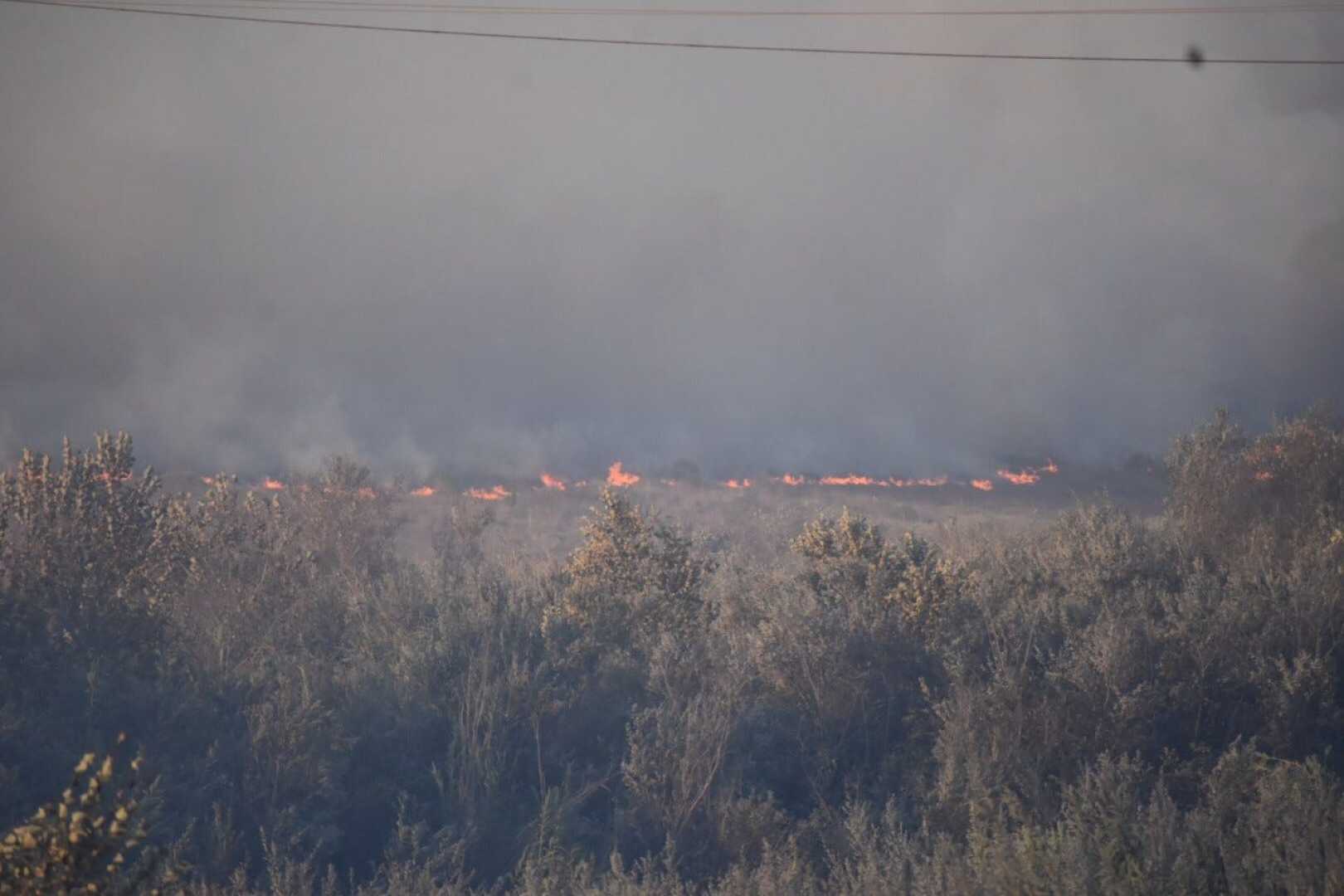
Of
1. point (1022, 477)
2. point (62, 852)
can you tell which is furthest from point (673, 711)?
point (1022, 477)

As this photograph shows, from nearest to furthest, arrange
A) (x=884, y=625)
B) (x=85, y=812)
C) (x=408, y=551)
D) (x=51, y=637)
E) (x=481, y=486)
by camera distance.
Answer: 1. (x=85, y=812)
2. (x=51, y=637)
3. (x=884, y=625)
4. (x=408, y=551)
5. (x=481, y=486)

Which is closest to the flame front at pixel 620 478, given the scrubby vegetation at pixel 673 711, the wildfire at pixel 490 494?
the wildfire at pixel 490 494

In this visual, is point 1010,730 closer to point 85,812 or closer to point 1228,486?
point 85,812

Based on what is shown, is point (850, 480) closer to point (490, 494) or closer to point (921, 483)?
point (921, 483)

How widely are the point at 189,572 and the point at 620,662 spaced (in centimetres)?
813

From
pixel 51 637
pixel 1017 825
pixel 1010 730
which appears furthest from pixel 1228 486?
pixel 51 637

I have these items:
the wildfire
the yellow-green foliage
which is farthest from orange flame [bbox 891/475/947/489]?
the yellow-green foliage

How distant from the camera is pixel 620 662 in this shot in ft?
51.0

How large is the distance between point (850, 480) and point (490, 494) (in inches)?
695

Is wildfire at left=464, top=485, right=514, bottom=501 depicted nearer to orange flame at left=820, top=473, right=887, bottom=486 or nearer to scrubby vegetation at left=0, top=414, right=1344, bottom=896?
orange flame at left=820, top=473, right=887, bottom=486

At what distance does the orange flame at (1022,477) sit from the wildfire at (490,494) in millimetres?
24444

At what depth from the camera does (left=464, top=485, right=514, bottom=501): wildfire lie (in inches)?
1742

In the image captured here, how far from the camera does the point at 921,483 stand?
4959 centimetres

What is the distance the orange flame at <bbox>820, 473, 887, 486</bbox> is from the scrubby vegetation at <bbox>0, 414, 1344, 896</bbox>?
2960 cm
